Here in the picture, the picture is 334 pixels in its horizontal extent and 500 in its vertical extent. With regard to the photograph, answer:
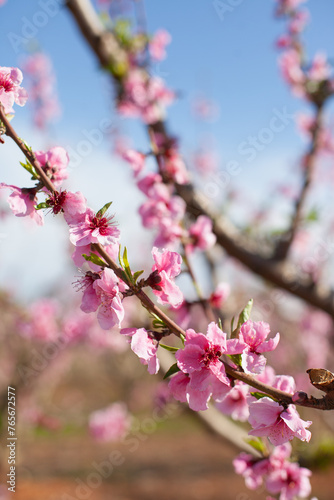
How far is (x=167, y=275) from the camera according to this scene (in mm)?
1182

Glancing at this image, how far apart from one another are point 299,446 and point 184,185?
6.05ft

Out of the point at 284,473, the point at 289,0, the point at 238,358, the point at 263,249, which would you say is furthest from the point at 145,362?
the point at 289,0

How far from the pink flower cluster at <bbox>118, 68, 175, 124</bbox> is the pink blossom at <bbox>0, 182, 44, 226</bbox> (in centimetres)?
221

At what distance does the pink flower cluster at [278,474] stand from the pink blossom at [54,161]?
3.76 ft

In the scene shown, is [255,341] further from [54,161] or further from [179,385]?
[54,161]

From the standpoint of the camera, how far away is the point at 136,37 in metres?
3.76

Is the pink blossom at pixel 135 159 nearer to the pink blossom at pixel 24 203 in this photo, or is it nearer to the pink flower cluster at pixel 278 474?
the pink blossom at pixel 24 203

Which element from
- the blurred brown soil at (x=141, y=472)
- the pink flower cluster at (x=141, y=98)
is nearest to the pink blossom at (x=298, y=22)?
the pink flower cluster at (x=141, y=98)

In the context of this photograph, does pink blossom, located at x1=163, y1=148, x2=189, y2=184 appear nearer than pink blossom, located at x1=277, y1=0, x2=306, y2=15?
Yes

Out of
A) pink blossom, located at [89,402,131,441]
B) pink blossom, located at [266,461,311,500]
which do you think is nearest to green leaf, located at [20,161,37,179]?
pink blossom, located at [266,461,311,500]

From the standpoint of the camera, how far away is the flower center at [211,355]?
3.48ft

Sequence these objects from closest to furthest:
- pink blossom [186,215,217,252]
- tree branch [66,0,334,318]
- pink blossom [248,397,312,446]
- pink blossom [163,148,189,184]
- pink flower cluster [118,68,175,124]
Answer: pink blossom [248,397,312,446] < pink blossom [186,215,217,252] < pink blossom [163,148,189,184] < tree branch [66,0,334,318] < pink flower cluster [118,68,175,124]

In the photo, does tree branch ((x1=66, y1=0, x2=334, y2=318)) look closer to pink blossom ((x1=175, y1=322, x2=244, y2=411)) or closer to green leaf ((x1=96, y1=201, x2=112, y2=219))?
green leaf ((x1=96, y1=201, x2=112, y2=219))

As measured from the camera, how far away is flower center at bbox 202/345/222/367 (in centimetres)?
106
